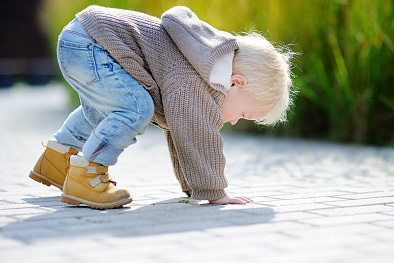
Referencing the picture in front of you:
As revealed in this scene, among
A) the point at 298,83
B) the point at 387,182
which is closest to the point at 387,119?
the point at 298,83

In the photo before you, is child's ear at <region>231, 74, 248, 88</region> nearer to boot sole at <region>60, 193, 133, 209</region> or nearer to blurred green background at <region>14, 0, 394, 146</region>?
boot sole at <region>60, 193, 133, 209</region>

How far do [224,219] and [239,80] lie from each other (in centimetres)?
76

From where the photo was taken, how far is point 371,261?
6.90ft

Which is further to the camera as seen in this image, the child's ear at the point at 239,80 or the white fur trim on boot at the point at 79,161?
the child's ear at the point at 239,80

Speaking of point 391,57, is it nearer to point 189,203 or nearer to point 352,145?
point 352,145

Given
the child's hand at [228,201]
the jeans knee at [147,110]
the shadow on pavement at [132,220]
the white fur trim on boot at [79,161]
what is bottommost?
the shadow on pavement at [132,220]

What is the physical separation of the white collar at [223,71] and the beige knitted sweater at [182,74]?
0.03 m

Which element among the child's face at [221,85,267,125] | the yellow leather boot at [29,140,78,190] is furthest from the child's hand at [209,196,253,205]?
the yellow leather boot at [29,140,78,190]

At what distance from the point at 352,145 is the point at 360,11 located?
1199mm

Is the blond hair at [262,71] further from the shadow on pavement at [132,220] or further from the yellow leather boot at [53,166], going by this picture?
the yellow leather boot at [53,166]

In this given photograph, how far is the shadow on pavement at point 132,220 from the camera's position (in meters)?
2.50

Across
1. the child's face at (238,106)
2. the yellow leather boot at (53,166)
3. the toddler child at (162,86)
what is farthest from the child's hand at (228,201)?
the yellow leather boot at (53,166)

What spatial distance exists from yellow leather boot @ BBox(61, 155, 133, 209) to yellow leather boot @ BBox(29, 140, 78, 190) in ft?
1.40

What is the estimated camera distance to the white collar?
123 inches
